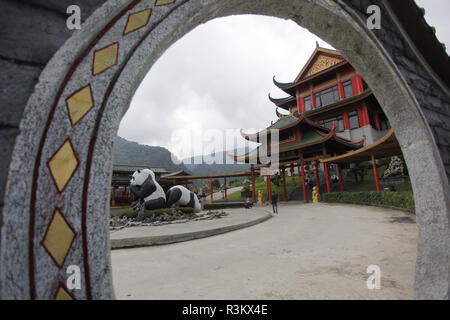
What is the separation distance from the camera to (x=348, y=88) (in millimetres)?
17984

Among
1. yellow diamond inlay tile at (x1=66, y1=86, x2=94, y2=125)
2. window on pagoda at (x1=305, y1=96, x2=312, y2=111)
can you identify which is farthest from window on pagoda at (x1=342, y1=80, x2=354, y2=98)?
yellow diamond inlay tile at (x1=66, y1=86, x2=94, y2=125)

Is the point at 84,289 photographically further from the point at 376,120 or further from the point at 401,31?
the point at 376,120

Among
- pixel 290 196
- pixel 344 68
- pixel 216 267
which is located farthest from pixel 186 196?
pixel 344 68

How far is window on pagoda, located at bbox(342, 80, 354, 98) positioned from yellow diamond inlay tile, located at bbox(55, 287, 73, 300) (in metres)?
21.2

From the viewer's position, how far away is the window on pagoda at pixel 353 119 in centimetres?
1730

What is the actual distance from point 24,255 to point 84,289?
211 millimetres

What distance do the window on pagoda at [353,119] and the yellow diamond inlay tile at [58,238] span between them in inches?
795

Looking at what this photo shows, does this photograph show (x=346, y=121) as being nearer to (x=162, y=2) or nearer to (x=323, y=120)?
(x=323, y=120)

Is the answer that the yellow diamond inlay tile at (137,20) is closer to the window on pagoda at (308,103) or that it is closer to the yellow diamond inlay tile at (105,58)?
the yellow diamond inlay tile at (105,58)

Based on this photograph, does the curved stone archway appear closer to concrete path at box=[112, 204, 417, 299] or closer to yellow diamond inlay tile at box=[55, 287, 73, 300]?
yellow diamond inlay tile at box=[55, 287, 73, 300]

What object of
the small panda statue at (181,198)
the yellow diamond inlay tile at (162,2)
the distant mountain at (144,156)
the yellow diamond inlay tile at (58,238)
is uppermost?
the distant mountain at (144,156)

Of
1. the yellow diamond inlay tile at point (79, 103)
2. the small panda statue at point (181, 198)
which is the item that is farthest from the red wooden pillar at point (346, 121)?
the yellow diamond inlay tile at point (79, 103)

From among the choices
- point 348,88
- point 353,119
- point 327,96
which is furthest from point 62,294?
point 327,96

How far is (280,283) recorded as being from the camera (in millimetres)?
2072
